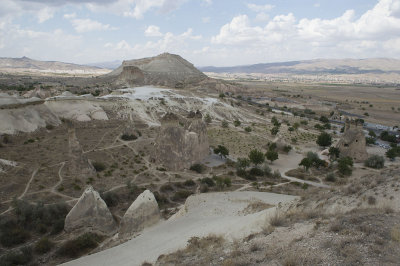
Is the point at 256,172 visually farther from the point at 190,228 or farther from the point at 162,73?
the point at 162,73

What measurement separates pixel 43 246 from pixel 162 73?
97900 mm

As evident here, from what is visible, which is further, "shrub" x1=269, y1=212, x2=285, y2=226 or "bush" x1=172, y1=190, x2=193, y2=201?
"bush" x1=172, y1=190, x2=193, y2=201

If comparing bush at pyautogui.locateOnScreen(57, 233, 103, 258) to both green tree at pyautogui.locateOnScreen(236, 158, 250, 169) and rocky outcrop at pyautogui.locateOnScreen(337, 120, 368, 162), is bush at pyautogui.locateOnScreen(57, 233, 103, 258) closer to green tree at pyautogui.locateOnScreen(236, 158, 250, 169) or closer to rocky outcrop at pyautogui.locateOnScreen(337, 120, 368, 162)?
green tree at pyautogui.locateOnScreen(236, 158, 250, 169)

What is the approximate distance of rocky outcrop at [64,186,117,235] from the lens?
48.5ft

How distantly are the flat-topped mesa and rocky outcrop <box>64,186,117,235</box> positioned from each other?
241ft

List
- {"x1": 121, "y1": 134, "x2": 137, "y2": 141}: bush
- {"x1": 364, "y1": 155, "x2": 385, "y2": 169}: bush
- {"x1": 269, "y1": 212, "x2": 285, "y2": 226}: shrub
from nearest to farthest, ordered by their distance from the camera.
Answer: {"x1": 269, "y1": 212, "x2": 285, "y2": 226}: shrub → {"x1": 364, "y1": 155, "x2": 385, "y2": 169}: bush → {"x1": 121, "y1": 134, "x2": 137, "y2": 141}: bush

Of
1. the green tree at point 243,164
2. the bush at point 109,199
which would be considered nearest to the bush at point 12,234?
the bush at point 109,199

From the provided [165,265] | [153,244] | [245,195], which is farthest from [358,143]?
[165,265]

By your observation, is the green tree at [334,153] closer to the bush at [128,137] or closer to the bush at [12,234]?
the bush at [128,137]

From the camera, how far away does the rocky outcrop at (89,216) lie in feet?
48.5

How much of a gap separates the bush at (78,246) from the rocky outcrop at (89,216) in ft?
2.34

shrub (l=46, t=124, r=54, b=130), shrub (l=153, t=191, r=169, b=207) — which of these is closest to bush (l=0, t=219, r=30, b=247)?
shrub (l=153, t=191, r=169, b=207)

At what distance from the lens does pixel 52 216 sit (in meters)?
15.7

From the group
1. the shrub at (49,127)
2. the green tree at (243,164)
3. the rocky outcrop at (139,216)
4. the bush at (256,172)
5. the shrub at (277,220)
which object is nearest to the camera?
the shrub at (277,220)
